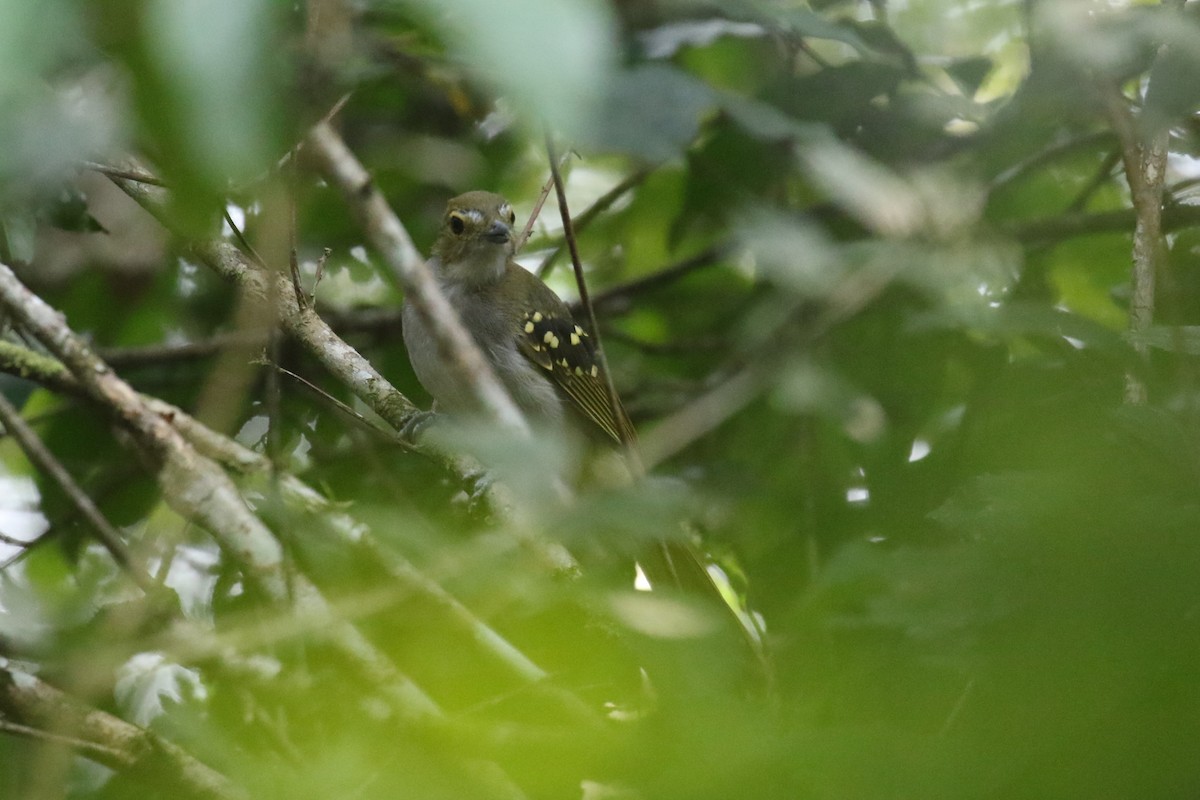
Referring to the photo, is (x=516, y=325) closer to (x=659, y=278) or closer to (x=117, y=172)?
(x=659, y=278)

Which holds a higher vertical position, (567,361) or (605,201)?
(605,201)

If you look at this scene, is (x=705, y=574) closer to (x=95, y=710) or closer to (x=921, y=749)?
(x=95, y=710)

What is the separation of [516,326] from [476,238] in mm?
441

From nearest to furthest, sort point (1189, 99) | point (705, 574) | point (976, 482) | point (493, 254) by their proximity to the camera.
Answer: point (976, 482) < point (1189, 99) < point (705, 574) < point (493, 254)

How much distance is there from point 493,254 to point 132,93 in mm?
3834

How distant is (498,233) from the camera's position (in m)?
4.55

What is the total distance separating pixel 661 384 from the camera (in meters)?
5.00

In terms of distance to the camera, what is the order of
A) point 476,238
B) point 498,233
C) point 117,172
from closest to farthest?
1. point 117,172
2. point 498,233
3. point 476,238

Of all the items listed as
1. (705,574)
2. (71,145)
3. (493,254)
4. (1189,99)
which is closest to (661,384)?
(493,254)

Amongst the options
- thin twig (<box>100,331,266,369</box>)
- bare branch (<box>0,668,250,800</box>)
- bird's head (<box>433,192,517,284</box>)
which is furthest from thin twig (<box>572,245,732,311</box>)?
bare branch (<box>0,668,250,800</box>)

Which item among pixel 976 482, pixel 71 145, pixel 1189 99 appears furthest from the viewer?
pixel 1189 99

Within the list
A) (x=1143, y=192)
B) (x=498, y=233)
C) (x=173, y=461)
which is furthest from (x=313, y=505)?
(x=1143, y=192)

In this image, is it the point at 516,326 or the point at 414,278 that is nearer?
the point at 414,278

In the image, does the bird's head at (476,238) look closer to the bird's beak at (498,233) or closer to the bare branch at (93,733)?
the bird's beak at (498,233)
